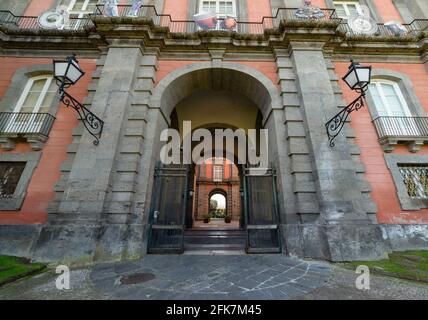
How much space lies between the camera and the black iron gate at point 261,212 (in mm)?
6457

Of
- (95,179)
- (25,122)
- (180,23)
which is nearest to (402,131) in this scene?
(180,23)

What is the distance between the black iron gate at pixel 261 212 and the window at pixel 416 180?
4510mm

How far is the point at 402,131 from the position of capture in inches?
292

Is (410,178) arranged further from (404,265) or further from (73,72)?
(73,72)

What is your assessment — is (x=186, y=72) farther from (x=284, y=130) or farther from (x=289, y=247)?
(x=289, y=247)

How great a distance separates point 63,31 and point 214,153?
10.4m

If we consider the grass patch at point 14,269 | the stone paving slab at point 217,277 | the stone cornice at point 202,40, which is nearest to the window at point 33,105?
the stone cornice at point 202,40

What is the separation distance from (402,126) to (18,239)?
43.7ft

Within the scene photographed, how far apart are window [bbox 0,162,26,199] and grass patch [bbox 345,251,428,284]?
9999 mm

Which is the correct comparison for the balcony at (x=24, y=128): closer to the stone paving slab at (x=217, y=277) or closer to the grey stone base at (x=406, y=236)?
the stone paving slab at (x=217, y=277)
